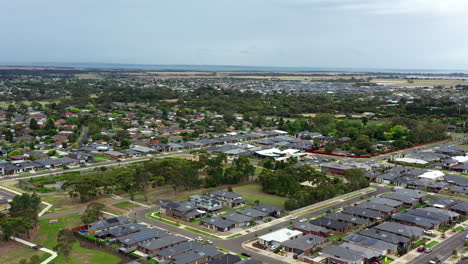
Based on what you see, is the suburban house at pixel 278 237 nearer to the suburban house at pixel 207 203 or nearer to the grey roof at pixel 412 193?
the suburban house at pixel 207 203

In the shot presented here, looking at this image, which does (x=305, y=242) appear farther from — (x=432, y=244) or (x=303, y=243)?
(x=432, y=244)

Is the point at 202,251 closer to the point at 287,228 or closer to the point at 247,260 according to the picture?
the point at 247,260

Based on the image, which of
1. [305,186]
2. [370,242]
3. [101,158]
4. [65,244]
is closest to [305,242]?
[370,242]

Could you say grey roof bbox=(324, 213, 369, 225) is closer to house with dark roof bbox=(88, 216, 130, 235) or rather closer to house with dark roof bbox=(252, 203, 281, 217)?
house with dark roof bbox=(252, 203, 281, 217)

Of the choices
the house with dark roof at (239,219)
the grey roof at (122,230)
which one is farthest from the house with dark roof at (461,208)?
the grey roof at (122,230)

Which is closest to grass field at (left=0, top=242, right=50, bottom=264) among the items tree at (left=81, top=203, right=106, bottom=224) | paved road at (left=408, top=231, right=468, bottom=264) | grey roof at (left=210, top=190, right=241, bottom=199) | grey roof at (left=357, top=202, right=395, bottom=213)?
tree at (left=81, top=203, right=106, bottom=224)
